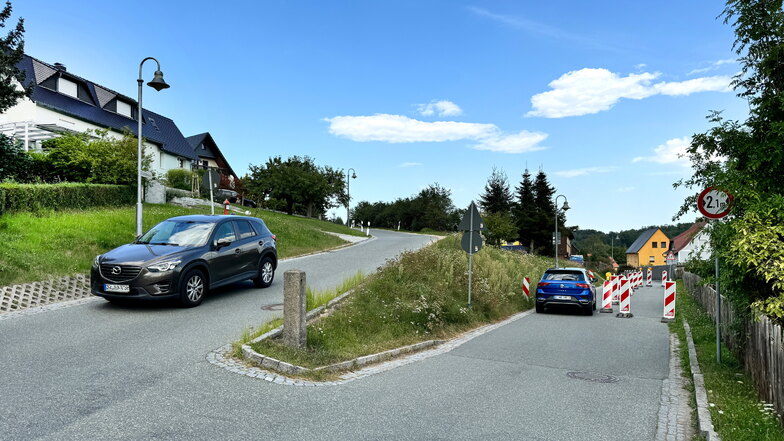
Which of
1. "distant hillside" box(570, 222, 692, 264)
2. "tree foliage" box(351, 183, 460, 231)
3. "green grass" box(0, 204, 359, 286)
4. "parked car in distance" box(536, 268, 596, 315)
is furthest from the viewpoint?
"distant hillside" box(570, 222, 692, 264)

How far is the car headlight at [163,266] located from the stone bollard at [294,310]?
343 cm

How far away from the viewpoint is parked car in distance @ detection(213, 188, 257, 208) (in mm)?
44684

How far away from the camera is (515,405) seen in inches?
230

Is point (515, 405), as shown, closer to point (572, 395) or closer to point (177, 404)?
point (572, 395)

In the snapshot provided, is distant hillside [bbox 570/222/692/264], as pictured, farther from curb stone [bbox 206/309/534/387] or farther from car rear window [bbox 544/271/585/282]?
curb stone [bbox 206/309/534/387]

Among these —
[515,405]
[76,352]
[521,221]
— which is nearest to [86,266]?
[76,352]

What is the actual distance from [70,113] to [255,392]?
35.5m

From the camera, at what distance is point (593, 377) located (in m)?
7.44

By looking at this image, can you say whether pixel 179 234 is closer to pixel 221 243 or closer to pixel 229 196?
pixel 221 243

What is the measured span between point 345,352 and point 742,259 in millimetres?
5219

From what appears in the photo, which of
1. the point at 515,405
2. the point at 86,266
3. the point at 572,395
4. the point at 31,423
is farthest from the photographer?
the point at 86,266

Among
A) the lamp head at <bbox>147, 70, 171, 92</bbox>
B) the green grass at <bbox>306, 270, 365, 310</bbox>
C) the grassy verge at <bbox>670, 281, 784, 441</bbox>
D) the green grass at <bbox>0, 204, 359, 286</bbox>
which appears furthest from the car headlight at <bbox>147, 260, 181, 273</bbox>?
the grassy verge at <bbox>670, 281, 784, 441</bbox>

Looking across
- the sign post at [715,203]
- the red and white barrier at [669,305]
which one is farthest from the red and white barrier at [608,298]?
A: the sign post at [715,203]

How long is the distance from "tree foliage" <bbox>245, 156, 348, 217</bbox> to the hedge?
98.7ft
